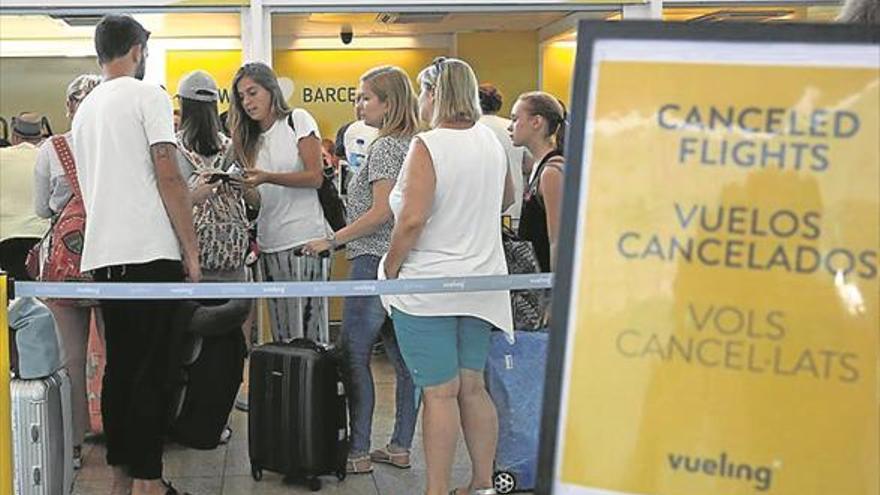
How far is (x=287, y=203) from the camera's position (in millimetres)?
4391

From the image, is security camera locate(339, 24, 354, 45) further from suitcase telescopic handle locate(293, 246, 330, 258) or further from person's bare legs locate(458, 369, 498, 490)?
person's bare legs locate(458, 369, 498, 490)

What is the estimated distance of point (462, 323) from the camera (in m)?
3.43

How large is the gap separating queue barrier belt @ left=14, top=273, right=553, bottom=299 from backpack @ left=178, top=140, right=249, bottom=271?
899 mm

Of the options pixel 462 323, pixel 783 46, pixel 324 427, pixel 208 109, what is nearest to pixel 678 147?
pixel 783 46

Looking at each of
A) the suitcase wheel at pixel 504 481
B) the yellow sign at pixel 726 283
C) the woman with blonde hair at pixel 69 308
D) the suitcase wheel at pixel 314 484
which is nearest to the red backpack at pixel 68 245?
the woman with blonde hair at pixel 69 308

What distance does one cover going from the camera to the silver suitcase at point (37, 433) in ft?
11.3

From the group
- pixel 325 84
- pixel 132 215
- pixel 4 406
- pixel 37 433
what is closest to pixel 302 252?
pixel 132 215

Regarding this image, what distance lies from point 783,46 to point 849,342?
1.32 ft

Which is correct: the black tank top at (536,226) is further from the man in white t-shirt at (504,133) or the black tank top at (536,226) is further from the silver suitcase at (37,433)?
the silver suitcase at (37,433)

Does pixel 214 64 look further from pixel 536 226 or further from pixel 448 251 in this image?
pixel 448 251

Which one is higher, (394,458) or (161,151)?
(161,151)

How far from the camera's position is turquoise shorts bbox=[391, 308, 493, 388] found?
3375 millimetres

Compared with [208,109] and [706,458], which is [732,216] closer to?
[706,458]

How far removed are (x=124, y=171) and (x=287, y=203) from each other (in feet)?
3.43
